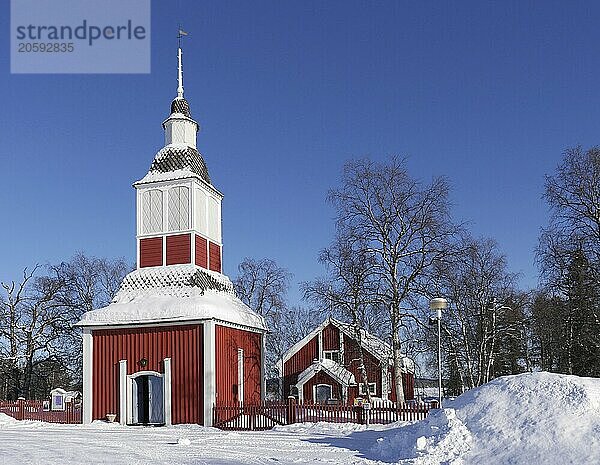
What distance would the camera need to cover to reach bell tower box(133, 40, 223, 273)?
25.9 meters

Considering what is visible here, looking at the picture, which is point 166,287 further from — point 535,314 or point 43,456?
point 535,314

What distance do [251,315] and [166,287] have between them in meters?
3.64

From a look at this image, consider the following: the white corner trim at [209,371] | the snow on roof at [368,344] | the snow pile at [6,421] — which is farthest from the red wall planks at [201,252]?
the snow pile at [6,421]

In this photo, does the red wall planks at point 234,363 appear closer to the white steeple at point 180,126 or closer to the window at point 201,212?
the window at point 201,212

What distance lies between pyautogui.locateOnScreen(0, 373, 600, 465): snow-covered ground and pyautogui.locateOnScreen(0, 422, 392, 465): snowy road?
2 cm

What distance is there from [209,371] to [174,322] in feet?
6.67

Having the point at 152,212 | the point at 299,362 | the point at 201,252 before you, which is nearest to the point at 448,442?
the point at 201,252

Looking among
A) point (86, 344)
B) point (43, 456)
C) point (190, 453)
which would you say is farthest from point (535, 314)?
point (43, 456)

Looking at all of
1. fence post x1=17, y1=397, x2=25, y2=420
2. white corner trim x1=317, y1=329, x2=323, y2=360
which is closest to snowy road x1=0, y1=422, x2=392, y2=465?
fence post x1=17, y1=397, x2=25, y2=420

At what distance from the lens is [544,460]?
43.7 ft

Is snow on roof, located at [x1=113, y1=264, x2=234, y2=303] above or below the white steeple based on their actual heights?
below

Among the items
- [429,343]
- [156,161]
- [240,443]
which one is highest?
[156,161]

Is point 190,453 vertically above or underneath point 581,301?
underneath

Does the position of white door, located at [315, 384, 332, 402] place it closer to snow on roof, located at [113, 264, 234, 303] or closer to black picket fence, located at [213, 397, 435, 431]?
snow on roof, located at [113, 264, 234, 303]
